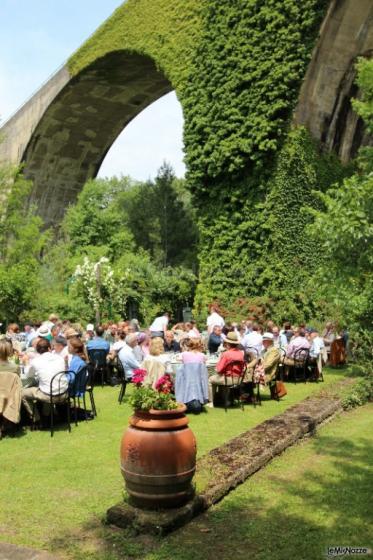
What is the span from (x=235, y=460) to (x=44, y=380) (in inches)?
115

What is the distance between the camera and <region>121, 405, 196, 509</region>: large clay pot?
420 cm

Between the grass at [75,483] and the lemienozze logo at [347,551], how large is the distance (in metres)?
0.89

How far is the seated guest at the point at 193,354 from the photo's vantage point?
8.34m

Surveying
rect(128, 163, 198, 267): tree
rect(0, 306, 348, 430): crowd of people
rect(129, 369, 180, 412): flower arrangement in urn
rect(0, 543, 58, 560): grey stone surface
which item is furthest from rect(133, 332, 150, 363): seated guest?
rect(128, 163, 198, 267): tree

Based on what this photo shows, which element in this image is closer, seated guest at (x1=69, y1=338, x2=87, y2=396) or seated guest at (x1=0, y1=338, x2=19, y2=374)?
seated guest at (x1=0, y1=338, x2=19, y2=374)

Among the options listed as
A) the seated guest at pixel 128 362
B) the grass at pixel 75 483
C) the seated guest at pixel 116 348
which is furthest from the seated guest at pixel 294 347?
the seated guest at pixel 128 362

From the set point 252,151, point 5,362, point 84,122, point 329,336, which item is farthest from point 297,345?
point 84,122

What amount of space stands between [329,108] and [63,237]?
18.6 metres

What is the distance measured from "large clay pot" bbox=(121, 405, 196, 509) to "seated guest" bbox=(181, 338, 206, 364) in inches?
154

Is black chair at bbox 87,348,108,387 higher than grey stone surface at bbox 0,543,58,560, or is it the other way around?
black chair at bbox 87,348,108,387

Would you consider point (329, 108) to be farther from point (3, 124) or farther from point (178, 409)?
point (3, 124)

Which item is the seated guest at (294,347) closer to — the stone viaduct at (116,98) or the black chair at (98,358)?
the black chair at (98,358)

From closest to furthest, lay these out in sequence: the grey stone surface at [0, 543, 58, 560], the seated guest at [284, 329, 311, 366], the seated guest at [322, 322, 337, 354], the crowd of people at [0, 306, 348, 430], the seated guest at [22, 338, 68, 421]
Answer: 1. the grey stone surface at [0, 543, 58, 560]
2. the seated guest at [22, 338, 68, 421]
3. the crowd of people at [0, 306, 348, 430]
4. the seated guest at [284, 329, 311, 366]
5. the seated guest at [322, 322, 337, 354]

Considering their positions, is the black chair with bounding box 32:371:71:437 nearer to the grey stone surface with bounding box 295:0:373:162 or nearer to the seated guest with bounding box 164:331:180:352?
the seated guest with bounding box 164:331:180:352
